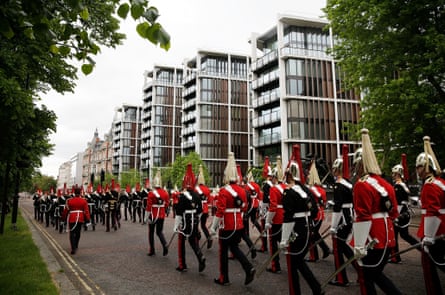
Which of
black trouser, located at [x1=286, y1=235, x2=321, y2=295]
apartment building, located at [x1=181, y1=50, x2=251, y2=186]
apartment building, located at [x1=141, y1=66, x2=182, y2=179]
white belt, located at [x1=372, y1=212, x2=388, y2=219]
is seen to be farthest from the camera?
apartment building, located at [x1=141, y1=66, x2=182, y2=179]

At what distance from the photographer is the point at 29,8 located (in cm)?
381

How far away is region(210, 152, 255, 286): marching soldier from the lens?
23.5ft

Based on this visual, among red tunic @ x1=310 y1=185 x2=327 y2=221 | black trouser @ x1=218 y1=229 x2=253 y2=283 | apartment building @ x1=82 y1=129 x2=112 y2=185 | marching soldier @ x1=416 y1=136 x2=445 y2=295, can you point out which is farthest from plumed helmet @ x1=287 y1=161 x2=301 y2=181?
apartment building @ x1=82 y1=129 x2=112 y2=185

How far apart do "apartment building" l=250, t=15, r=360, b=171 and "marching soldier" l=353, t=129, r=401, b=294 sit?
3681 centimetres

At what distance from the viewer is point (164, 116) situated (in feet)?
263

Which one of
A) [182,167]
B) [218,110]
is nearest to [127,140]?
[218,110]

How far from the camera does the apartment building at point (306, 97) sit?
41.8 metres

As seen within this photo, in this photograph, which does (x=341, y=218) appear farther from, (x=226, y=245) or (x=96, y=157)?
(x=96, y=157)

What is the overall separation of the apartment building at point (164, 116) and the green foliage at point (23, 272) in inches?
2644

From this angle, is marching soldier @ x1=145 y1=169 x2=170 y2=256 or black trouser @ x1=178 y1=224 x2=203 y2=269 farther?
marching soldier @ x1=145 y1=169 x2=170 y2=256

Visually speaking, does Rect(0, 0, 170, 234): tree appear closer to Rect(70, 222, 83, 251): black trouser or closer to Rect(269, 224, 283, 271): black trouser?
Rect(70, 222, 83, 251): black trouser

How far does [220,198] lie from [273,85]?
40.0m

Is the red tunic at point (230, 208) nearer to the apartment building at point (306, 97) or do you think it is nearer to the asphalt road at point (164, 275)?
the asphalt road at point (164, 275)

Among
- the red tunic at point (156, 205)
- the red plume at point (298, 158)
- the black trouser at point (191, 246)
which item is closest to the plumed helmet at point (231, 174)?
the black trouser at point (191, 246)
